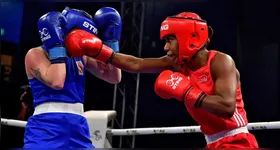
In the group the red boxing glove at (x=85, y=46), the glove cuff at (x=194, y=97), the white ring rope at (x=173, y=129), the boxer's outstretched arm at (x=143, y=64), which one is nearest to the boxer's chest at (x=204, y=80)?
the glove cuff at (x=194, y=97)

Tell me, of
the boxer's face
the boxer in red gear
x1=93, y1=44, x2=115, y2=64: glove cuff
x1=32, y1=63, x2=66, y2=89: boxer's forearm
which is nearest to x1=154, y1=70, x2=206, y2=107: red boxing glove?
the boxer in red gear

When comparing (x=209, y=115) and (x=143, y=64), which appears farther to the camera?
(x=143, y=64)

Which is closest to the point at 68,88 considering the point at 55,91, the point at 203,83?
the point at 55,91

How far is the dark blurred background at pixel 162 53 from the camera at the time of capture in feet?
15.6

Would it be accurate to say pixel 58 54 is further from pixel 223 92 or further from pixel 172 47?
pixel 223 92

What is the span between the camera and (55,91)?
6.75 ft

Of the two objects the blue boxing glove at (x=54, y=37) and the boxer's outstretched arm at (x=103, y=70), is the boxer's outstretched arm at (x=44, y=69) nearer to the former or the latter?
the blue boxing glove at (x=54, y=37)

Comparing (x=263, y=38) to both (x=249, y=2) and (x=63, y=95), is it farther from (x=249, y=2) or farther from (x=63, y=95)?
(x=63, y=95)

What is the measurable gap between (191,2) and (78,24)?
352 cm

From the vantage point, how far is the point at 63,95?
2.05 meters

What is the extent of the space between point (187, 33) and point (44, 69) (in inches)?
30.7

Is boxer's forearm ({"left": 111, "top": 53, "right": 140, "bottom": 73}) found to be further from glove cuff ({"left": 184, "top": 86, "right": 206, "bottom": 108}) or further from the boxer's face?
glove cuff ({"left": 184, "top": 86, "right": 206, "bottom": 108})

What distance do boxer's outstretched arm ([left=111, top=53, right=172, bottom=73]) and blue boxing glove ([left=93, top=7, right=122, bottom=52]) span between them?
0.18 meters

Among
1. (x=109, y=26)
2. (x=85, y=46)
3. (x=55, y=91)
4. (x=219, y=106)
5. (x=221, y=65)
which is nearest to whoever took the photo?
(x=219, y=106)
